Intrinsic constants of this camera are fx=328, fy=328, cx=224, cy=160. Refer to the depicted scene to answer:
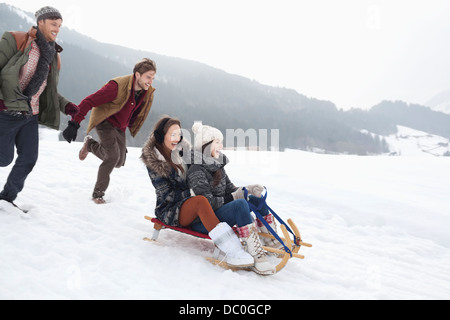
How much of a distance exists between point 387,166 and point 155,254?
6990 millimetres

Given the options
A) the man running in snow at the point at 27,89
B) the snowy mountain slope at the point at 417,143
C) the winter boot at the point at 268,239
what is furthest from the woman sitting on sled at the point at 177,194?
the snowy mountain slope at the point at 417,143

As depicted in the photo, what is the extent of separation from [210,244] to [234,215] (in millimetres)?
702

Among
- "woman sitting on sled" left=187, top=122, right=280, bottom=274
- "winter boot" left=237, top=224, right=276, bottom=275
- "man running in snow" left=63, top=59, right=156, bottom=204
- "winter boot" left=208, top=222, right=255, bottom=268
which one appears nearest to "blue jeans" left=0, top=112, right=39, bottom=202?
"man running in snow" left=63, top=59, right=156, bottom=204

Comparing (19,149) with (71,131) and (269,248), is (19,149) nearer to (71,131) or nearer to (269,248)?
(71,131)

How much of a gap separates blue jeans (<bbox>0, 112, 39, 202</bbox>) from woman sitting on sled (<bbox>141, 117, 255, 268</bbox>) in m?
1.21

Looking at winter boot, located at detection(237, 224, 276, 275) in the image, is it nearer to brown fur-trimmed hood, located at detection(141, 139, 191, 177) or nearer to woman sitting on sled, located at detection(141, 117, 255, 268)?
woman sitting on sled, located at detection(141, 117, 255, 268)

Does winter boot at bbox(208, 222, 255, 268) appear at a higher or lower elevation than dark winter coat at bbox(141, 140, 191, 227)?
lower

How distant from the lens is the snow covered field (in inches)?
89.7

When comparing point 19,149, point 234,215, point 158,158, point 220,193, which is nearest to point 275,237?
point 234,215

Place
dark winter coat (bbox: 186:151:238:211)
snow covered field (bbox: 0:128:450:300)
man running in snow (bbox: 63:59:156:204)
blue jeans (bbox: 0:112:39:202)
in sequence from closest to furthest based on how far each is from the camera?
snow covered field (bbox: 0:128:450:300), dark winter coat (bbox: 186:151:238:211), blue jeans (bbox: 0:112:39:202), man running in snow (bbox: 63:59:156:204)

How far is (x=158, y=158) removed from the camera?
9.53 feet

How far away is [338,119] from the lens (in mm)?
Result: 140500

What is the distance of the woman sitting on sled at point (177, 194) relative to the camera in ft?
8.61

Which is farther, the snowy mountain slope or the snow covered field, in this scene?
the snowy mountain slope
